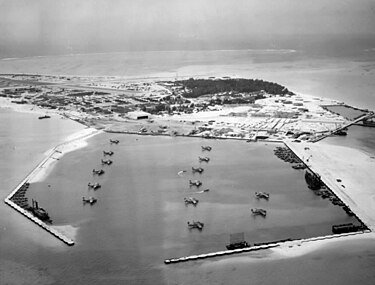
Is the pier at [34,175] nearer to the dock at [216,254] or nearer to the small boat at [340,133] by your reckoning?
the dock at [216,254]

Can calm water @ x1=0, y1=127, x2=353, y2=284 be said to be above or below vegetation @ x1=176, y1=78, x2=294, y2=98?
below

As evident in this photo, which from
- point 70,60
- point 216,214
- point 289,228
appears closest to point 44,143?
point 216,214

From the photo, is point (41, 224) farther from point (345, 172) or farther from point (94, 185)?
point (345, 172)

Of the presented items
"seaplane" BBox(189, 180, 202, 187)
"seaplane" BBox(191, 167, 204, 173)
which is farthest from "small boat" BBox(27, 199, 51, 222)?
"seaplane" BBox(191, 167, 204, 173)

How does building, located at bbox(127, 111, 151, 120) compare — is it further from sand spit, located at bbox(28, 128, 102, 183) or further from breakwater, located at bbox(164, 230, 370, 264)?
breakwater, located at bbox(164, 230, 370, 264)

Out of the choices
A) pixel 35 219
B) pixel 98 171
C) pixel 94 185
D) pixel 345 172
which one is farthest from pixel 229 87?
pixel 35 219

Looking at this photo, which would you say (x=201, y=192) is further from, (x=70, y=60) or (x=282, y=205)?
(x=70, y=60)

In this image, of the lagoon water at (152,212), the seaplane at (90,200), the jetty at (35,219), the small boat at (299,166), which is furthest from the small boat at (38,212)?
the small boat at (299,166)
